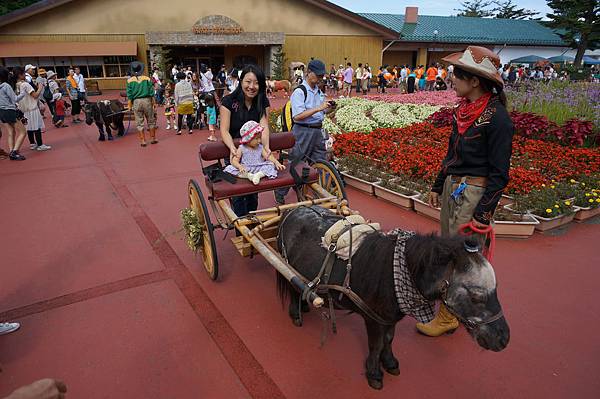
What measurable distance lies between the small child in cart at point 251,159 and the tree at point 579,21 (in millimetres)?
36591

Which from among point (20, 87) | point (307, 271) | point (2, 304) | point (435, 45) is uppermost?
point (435, 45)

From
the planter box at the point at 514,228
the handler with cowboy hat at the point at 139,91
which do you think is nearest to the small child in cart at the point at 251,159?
the planter box at the point at 514,228

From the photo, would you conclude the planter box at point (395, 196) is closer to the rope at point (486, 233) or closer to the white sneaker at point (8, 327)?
the rope at point (486, 233)

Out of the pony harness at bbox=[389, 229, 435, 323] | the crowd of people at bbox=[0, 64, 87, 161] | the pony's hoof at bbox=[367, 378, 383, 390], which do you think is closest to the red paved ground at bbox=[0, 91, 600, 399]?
the pony's hoof at bbox=[367, 378, 383, 390]

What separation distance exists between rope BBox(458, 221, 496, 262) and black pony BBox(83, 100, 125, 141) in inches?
436

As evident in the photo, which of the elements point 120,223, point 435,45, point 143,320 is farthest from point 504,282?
point 435,45

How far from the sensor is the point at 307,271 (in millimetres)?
3008

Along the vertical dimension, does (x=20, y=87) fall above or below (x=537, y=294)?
above

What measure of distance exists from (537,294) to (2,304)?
5317mm

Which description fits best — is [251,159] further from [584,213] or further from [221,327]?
[584,213]

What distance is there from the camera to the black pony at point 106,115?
11359 mm

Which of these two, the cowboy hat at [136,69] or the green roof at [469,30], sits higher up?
the green roof at [469,30]

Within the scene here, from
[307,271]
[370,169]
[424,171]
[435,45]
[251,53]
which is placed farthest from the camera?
[435,45]

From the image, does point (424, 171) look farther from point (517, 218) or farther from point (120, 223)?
point (120, 223)
